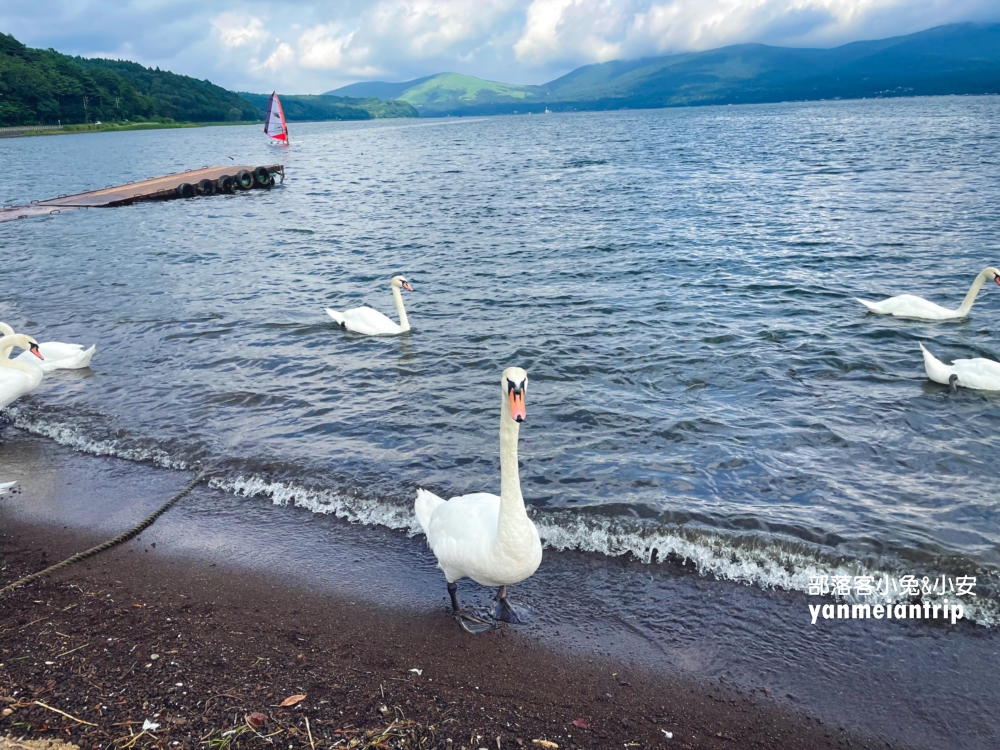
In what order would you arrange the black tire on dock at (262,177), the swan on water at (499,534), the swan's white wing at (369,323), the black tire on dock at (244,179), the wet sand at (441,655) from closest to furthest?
1. the wet sand at (441,655)
2. the swan on water at (499,534)
3. the swan's white wing at (369,323)
4. the black tire on dock at (244,179)
5. the black tire on dock at (262,177)

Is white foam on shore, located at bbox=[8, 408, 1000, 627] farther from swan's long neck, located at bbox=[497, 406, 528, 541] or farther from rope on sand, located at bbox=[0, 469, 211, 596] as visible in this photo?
→ swan's long neck, located at bbox=[497, 406, 528, 541]

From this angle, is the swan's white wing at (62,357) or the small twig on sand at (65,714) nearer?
the small twig on sand at (65,714)

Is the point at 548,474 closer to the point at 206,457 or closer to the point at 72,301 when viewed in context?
the point at 206,457

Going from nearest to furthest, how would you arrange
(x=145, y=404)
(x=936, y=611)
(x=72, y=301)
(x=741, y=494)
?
1. (x=936, y=611)
2. (x=741, y=494)
3. (x=145, y=404)
4. (x=72, y=301)

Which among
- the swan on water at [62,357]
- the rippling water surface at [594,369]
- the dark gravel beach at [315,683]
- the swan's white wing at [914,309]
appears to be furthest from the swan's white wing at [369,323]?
the swan's white wing at [914,309]

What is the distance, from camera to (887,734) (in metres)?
4.45

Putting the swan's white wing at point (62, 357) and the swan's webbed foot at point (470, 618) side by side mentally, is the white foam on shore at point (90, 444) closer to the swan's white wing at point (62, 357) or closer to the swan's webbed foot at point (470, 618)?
the swan's white wing at point (62, 357)

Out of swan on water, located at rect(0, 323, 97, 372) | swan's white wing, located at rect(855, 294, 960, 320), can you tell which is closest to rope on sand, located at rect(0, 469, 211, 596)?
swan on water, located at rect(0, 323, 97, 372)

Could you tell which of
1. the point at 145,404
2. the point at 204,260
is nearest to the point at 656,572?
the point at 145,404

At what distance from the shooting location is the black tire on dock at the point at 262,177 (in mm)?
45963

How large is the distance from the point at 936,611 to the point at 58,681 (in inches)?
266

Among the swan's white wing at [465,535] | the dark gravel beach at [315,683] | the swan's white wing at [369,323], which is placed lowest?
the swan's white wing at [369,323]

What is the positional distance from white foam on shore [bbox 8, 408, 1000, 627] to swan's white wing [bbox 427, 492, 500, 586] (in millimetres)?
1345

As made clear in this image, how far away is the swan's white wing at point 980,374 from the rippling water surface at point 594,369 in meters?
0.25
